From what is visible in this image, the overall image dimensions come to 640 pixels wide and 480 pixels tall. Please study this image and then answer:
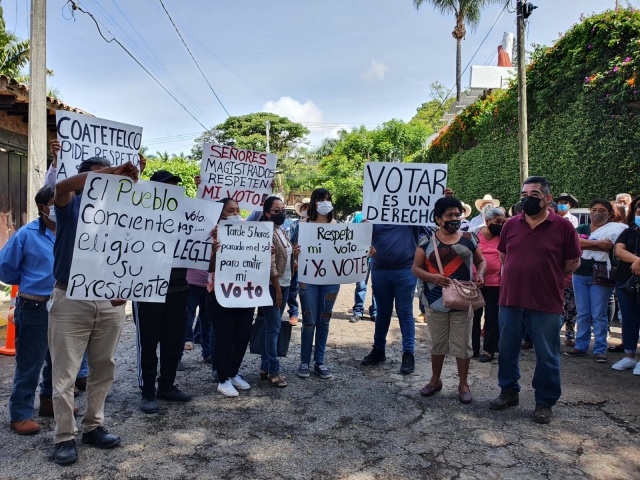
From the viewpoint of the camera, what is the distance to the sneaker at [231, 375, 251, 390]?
488cm

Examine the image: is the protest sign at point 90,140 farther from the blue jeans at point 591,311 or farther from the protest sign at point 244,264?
the blue jeans at point 591,311

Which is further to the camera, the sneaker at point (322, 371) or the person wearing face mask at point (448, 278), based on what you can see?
the sneaker at point (322, 371)

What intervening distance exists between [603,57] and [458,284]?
8.50m

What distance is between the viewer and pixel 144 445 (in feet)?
12.0

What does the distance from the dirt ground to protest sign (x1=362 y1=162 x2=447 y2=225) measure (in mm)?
1680

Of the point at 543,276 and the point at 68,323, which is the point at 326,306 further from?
the point at 68,323

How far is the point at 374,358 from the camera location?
5.81 meters

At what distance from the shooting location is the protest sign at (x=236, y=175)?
6.09 m

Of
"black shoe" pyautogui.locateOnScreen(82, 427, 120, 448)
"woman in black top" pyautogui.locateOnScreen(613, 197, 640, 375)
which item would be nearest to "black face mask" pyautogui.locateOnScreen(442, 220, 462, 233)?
"woman in black top" pyautogui.locateOnScreen(613, 197, 640, 375)

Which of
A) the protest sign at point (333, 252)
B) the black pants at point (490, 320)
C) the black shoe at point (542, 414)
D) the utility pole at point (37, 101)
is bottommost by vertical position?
the black shoe at point (542, 414)

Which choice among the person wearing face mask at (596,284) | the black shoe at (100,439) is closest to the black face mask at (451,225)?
the person wearing face mask at (596,284)

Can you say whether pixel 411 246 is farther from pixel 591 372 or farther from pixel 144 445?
pixel 144 445

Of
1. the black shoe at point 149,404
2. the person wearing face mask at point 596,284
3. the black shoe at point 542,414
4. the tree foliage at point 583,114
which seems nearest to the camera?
the black shoe at point 542,414

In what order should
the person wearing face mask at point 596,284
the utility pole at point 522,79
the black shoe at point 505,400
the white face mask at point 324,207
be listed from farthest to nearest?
1. the utility pole at point 522,79
2. the person wearing face mask at point 596,284
3. the white face mask at point 324,207
4. the black shoe at point 505,400
